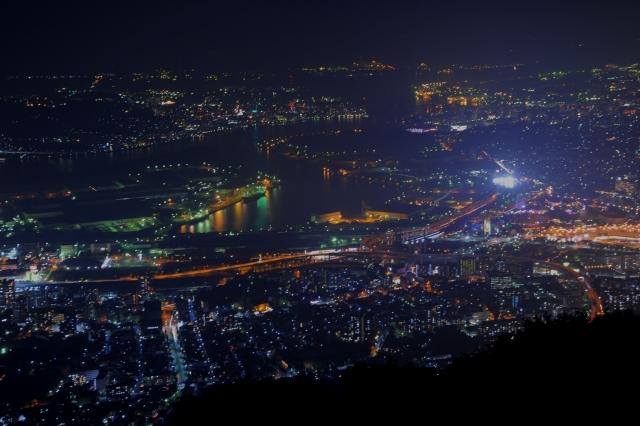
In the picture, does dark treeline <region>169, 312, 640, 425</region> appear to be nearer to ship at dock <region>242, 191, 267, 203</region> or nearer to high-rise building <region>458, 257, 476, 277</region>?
high-rise building <region>458, 257, 476, 277</region>

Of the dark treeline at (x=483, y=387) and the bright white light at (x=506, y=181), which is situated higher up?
the dark treeline at (x=483, y=387)

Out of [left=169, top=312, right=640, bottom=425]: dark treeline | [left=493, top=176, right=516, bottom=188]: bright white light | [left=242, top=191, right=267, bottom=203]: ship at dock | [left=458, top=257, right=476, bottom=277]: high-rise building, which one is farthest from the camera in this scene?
[left=493, top=176, right=516, bottom=188]: bright white light

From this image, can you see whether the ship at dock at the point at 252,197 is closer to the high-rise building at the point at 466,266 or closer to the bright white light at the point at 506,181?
the bright white light at the point at 506,181

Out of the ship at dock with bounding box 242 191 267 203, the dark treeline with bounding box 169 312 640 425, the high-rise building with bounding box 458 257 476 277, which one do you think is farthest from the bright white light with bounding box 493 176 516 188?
the dark treeline with bounding box 169 312 640 425

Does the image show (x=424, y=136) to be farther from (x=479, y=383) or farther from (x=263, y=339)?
(x=479, y=383)

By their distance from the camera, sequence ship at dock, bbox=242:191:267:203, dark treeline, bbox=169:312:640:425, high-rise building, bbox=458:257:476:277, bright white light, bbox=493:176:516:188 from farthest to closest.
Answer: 1. bright white light, bbox=493:176:516:188
2. ship at dock, bbox=242:191:267:203
3. high-rise building, bbox=458:257:476:277
4. dark treeline, bbox=169:312:640:425

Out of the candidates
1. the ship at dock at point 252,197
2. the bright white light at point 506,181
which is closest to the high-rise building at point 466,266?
the bright white light at point 506,181

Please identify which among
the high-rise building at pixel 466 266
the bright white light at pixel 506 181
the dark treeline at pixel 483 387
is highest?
the dark treeline at pixel 483 387

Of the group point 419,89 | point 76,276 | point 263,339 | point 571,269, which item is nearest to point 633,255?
point 571,269

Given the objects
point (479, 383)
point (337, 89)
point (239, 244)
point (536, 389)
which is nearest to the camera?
point (536, 389)

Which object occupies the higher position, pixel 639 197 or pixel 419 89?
pixel 419 89

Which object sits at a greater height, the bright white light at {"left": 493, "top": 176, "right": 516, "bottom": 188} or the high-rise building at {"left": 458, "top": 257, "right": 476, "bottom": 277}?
the bright white light at {"left": 493, "top": 176, "right": 516, "bottom": 188}
